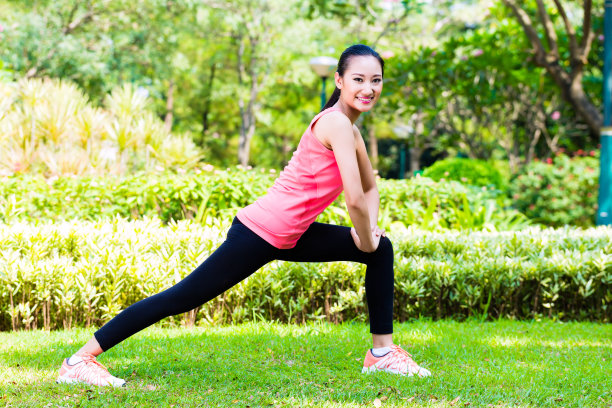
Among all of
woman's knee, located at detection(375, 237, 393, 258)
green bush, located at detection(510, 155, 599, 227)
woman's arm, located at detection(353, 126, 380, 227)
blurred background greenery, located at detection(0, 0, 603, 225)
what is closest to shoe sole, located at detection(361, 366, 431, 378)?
woman's knee, located at detection(375, 237, 393, 258)

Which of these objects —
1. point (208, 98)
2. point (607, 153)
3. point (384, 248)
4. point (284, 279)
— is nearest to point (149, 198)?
point (284, 279)

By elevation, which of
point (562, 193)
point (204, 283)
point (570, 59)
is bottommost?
point (562, 193)

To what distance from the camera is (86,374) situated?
9.97 feet

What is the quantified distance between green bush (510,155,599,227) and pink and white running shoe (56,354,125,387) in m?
9.77

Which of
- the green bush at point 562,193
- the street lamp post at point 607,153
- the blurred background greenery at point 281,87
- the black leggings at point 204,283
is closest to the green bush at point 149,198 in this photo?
the blurred background greenery at point 281,87

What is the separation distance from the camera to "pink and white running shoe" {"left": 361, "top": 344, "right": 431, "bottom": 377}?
3318 millimetres

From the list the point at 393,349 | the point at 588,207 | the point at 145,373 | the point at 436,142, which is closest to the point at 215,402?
the point at 145,373

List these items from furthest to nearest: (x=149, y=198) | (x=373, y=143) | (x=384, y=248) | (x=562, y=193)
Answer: (x=373, y=143)
(x=562, y=193)
(x=149, y=198)
(x=384, y=248)

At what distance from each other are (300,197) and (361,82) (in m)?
0.64

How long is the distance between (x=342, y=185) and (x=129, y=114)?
810cm

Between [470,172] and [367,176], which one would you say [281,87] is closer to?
[470,172]

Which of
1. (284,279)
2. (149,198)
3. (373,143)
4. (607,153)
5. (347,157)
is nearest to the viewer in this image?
(347,157)

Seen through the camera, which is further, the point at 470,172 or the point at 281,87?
the point at 281,87

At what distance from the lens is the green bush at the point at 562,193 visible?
1148cm
